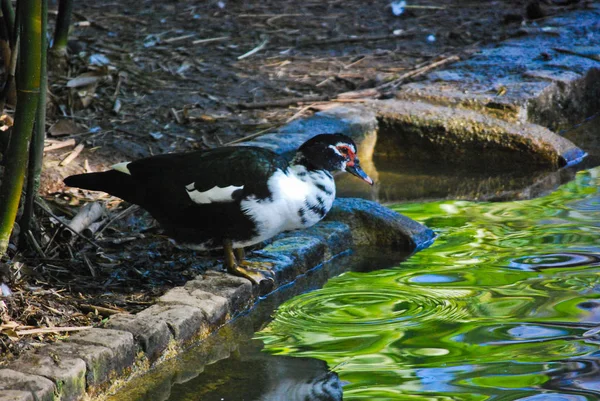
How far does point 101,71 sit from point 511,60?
2713mm

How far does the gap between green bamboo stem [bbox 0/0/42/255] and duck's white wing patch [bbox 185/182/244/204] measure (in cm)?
62

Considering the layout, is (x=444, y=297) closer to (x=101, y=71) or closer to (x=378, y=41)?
(x=101, y=71)

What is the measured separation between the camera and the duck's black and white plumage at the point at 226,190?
3547mm

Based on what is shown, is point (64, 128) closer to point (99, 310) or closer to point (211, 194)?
point (211, 194)

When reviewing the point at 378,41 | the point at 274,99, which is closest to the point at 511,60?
the point at 378,41

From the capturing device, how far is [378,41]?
7.18m

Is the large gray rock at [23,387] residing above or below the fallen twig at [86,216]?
above

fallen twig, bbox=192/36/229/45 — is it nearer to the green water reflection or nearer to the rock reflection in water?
the green water reflection

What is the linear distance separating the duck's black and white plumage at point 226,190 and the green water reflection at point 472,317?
14.3 inches

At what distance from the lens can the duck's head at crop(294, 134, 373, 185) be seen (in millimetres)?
3775

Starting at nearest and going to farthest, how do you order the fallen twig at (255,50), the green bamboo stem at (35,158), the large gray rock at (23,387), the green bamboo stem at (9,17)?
the large gray rock at (23,387) < the green bamboo stem at (35,158) < the green bamboo stem at (9,17) < the fallen twig at (255,50)

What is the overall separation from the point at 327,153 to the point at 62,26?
87.0 inches

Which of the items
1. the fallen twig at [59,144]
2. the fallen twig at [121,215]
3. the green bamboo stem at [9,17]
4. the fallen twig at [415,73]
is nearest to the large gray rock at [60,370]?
the fallen twig at [121,215]

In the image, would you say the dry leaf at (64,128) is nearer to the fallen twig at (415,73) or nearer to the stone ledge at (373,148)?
the stone ledge at (373,148)
